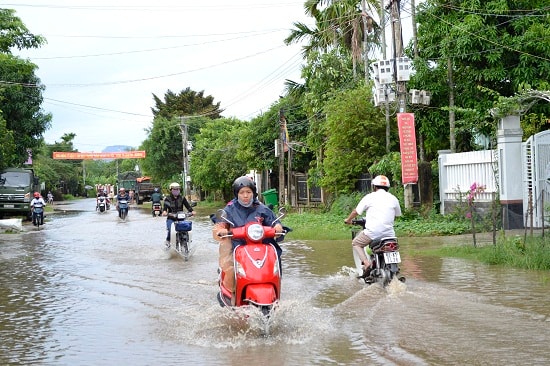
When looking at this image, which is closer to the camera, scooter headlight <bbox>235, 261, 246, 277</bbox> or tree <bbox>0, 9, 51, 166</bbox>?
scooter headlight <bbox>235, 261, 246, 277</bbox>

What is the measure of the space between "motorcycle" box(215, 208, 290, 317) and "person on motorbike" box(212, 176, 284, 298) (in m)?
0.18

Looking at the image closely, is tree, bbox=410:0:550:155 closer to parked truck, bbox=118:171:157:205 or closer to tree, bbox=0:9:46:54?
tree, bbox=0:9:46:54

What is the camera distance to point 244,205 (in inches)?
304

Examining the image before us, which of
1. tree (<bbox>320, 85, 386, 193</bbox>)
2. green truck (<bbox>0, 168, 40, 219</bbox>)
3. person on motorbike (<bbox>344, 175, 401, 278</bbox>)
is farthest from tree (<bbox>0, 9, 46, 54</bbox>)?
person on motorbike (<bbox>344, 175, 401, 278</bbox>)

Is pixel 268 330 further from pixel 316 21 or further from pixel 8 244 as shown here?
pixel 316 21

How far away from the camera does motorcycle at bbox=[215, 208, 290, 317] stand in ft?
22.7

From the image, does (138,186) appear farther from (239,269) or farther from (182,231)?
(239,269)

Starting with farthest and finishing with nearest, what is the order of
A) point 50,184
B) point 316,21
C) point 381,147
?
point 50,184
point 316,21
point 381,147

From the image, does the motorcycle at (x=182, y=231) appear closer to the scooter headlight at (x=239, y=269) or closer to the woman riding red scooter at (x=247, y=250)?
the woman riding red scooter at (x=247, y=250)

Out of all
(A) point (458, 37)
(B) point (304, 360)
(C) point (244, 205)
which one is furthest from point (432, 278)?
(A) point (458, 37)

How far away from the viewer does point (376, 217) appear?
9539mm

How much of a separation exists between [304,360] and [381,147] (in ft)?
64.5

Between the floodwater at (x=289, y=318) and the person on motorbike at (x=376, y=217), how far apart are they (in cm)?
57

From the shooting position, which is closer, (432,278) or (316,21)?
(432,278)
